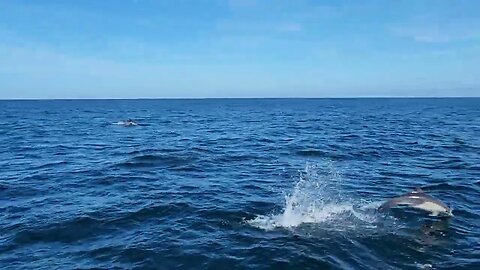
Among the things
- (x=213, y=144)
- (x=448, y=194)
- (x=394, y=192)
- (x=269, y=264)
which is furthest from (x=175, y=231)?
(x=213, y=144)

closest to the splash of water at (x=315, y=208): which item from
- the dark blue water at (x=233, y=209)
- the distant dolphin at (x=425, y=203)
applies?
the dark blue water at (x=233, y=209)

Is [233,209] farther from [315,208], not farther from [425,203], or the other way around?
[425,203]

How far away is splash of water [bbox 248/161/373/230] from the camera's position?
59.6 feet

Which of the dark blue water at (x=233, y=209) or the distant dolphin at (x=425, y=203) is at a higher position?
the distant dolphin at (x=425, y=203)

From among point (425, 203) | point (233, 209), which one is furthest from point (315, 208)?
point (425, 203)

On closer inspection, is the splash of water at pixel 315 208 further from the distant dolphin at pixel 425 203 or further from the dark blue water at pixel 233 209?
the distant dolphin at pixel 425 203

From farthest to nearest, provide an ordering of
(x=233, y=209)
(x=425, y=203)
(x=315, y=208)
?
(x=315, y=208) < (x=233, y=209) < (x=425, y=203)

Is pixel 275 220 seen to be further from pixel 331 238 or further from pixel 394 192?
pixel 394 192

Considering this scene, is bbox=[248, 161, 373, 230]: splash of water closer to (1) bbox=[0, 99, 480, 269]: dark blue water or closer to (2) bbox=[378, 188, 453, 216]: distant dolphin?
(1) bbox=[0, 99, 480, 269]: dark blue water

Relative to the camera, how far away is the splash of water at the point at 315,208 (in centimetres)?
1817

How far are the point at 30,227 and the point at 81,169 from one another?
1273cm

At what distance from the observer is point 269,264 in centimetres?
1395

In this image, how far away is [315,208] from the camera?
2003 cm

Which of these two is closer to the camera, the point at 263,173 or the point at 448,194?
the point at 448,194
